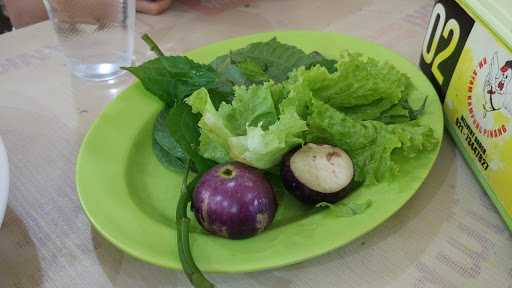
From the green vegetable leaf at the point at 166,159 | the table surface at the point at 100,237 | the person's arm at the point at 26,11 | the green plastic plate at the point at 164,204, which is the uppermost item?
the green plastic plate at the point at 164,204

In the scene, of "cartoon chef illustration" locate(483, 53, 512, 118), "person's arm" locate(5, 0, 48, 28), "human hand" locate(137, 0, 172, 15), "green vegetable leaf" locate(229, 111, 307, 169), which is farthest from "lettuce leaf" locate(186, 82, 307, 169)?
"person's arm" locate(5, 0, 48, 28)

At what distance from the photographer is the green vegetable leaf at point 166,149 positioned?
22.9 inches

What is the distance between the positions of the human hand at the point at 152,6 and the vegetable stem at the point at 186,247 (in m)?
0.56

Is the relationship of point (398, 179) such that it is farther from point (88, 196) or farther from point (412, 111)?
point (88, 196)

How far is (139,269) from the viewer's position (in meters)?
0.49

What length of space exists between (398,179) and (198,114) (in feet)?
0.81

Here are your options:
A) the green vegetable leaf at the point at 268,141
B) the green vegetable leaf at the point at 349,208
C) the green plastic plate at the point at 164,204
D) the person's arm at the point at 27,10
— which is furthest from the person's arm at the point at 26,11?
the green vegetable leaf at the point at 349,208

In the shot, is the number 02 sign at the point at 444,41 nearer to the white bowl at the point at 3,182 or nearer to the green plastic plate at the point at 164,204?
the green plastic plate at the point at 164,204

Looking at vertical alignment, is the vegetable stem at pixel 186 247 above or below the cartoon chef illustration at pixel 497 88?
below

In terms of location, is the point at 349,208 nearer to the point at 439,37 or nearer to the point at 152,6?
the point at 439,37

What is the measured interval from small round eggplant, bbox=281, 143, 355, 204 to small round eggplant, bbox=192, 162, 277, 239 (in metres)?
0.04

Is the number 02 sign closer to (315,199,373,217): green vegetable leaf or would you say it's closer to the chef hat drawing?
the chef hat drawing

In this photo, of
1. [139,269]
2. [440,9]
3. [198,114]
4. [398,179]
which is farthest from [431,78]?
[139,269]

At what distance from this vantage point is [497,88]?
0.51 m
